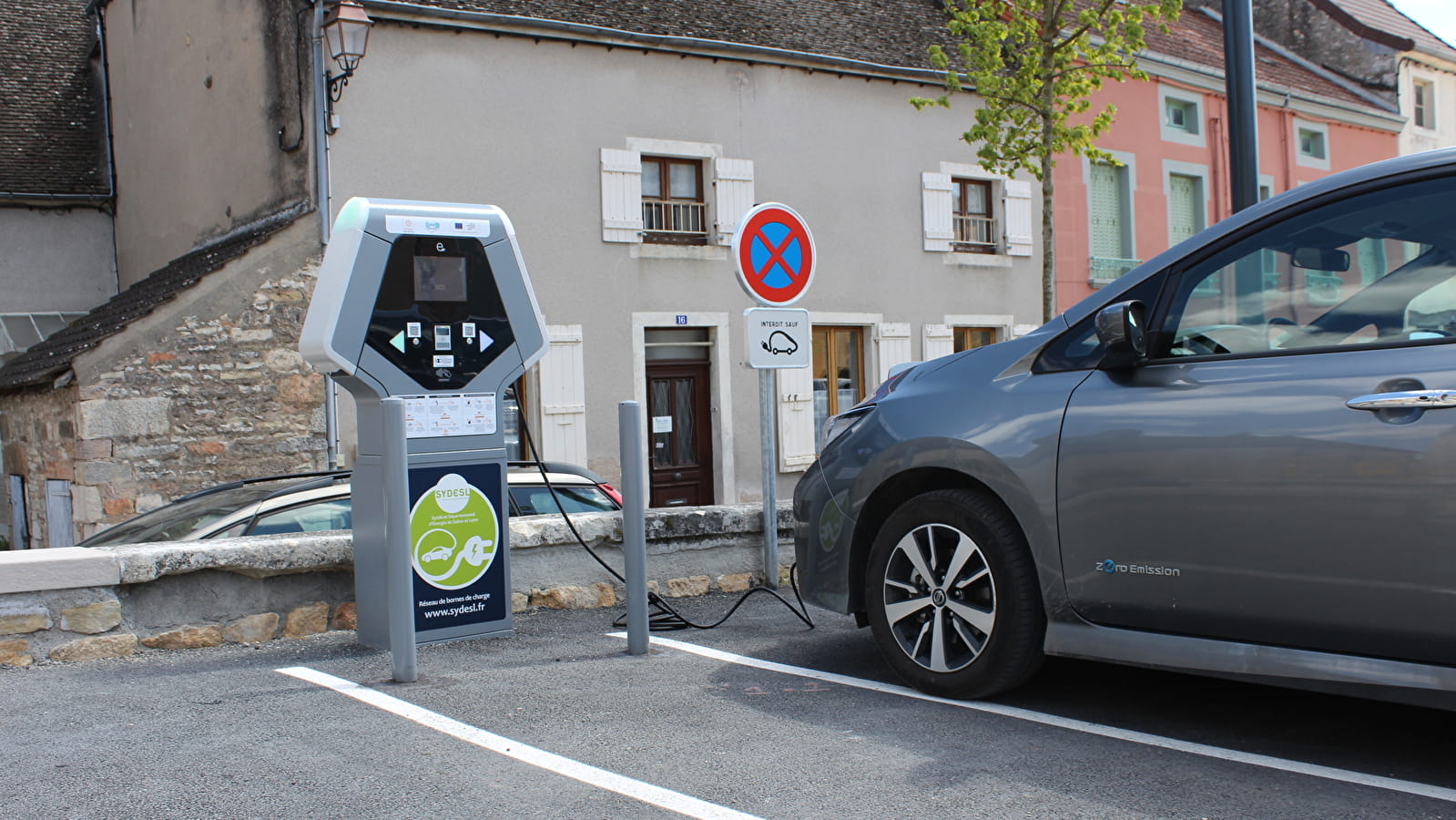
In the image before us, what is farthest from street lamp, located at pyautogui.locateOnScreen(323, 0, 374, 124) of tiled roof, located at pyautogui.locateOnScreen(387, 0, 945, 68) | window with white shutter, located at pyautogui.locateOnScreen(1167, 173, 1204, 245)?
window with white shutter, located at pyautogui.locateOnScreen(1167, 173, 1204, 245)

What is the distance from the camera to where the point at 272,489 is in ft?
23.4

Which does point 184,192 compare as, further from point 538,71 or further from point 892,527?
point 892,527

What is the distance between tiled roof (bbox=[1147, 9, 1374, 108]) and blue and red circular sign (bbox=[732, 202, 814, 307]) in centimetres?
1603

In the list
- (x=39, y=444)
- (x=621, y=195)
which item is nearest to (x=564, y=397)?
(x=621, y=195)

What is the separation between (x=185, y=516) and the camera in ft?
22.9

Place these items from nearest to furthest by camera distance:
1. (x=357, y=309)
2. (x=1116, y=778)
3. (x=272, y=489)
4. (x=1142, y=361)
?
(x=1116, y=778) < (x=1142, y=361) < (x=357, y=309) < (x=272, y=489)

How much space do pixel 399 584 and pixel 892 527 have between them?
1.91 metres

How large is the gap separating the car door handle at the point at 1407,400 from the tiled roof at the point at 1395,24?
27.3m

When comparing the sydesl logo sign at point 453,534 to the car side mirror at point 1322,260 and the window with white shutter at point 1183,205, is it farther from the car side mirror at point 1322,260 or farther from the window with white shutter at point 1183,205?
the window with white shutter at point 1183,205

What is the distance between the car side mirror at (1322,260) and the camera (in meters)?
3.96

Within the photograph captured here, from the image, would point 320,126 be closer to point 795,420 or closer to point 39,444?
point 39,444

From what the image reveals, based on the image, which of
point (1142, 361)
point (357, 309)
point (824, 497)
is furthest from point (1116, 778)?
point (357, 309)

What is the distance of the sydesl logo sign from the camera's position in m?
5.75

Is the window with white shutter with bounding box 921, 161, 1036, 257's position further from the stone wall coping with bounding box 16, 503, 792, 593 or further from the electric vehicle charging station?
the electric vehicle charging station
